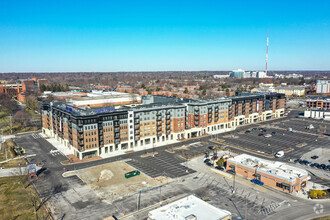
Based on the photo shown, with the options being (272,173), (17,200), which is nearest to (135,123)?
(17,200)

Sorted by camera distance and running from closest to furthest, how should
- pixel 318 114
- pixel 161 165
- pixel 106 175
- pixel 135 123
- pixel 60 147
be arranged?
pixel 106 175
pixel 161 165
pixel 135 123
pixel 60 147
pixel 318 114

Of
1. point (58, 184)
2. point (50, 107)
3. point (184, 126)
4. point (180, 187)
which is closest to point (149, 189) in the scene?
point (180, 187)

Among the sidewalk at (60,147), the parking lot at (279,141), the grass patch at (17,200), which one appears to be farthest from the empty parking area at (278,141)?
the grass patch at (17,200)

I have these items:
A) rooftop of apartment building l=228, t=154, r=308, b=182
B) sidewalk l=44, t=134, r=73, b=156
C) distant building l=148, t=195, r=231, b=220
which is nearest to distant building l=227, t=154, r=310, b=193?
rooftop of apartment building l=228, t=154, r=308, b=182

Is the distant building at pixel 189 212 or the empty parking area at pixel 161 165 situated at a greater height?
the distant building at pixel 189 212

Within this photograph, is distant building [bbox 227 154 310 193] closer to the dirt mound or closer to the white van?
the white van

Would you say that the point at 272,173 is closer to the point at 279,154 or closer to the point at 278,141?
the point at 279,154

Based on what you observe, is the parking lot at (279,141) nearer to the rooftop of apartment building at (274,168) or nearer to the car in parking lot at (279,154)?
the car in parking lot at (279,154)
